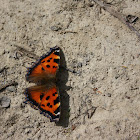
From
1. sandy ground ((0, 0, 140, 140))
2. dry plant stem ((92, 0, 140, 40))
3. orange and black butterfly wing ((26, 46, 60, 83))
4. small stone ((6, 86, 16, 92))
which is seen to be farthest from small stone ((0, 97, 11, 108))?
dry plant stem ((92, 0, 140, 40))

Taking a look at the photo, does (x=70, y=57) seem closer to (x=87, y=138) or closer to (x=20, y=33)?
(x=20, y=33)

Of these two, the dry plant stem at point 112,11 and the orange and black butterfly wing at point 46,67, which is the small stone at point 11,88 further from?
the dry plant stem at point 112,11

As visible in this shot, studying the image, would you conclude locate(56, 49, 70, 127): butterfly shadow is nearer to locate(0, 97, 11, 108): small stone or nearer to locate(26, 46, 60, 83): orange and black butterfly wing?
locate(26, 46, 60, 83): orange and black butterfly wing

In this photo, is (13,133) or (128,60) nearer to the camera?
(13,133)

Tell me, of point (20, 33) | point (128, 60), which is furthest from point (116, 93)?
point (20, 33)

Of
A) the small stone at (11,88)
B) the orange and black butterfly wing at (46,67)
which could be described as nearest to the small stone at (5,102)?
the small stone at (11,88)

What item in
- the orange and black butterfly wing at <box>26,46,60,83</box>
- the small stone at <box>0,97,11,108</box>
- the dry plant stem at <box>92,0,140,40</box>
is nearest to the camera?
the small stone at <box>0,97,11,108</box>

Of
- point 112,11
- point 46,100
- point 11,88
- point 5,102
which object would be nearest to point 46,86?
point 46,100
